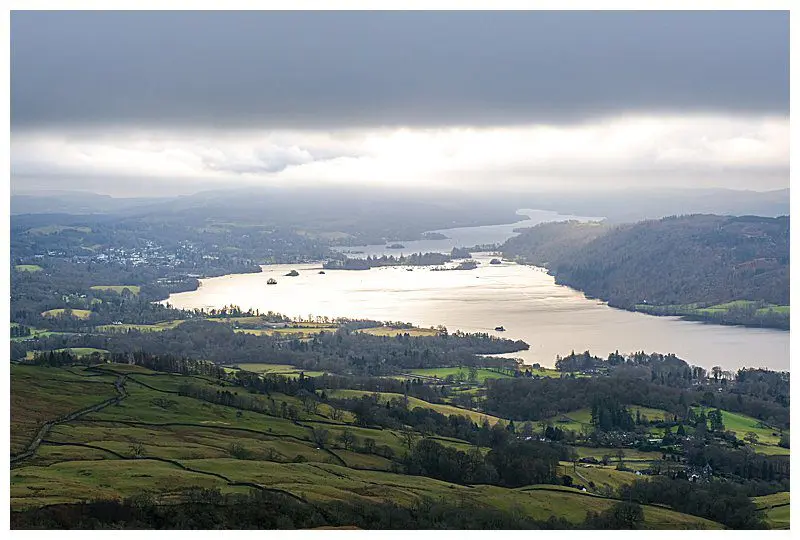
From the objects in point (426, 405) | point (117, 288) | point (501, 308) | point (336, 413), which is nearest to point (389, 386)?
point (426, 405)

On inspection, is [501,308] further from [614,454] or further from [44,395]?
[44,395]

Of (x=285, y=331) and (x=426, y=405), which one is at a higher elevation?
(x=426, y=405)

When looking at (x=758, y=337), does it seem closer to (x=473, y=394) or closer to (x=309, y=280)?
(x=473, y=394)

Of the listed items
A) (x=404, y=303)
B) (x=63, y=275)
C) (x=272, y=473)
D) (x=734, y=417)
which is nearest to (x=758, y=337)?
(x=734, y=417)

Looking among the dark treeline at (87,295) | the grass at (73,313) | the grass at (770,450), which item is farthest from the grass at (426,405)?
the grass at (73,313)

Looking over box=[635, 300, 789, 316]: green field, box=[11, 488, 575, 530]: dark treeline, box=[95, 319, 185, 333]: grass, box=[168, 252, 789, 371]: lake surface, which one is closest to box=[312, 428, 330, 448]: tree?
box=[11, 488, 575, 530]: dark treeline
